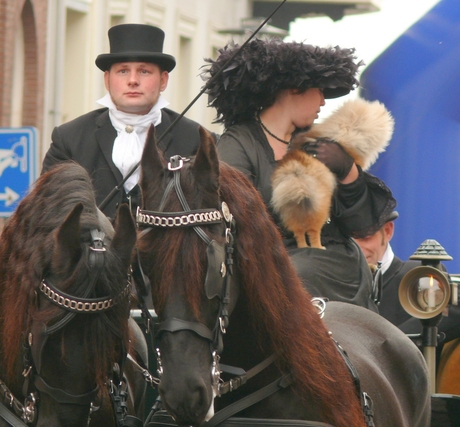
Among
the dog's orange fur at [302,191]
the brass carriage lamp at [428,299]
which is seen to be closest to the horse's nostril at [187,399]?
the dog's orange fur at [302,191]

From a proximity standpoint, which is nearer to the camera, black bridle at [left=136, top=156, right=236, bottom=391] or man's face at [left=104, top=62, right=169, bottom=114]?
black bridle at [left=136, top=156, right=236, bottom=391]

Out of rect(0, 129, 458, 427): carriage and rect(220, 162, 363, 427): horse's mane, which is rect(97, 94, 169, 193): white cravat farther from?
rect(220, 162, 363, 427): horse's mane

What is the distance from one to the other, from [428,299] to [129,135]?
1.68m

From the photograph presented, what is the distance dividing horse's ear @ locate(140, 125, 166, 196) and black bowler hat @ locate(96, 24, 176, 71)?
179 cm

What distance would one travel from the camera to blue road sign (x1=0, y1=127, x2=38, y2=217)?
7.85 meters

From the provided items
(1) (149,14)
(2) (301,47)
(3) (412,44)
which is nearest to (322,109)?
(2) (301,47)

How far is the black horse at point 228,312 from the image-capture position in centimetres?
385

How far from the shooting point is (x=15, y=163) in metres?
7.96

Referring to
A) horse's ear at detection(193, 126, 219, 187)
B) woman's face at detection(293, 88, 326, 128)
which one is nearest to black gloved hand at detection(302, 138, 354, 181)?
woman's face at detection(293, 88, 326, 128)

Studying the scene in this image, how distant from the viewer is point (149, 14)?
790 inches

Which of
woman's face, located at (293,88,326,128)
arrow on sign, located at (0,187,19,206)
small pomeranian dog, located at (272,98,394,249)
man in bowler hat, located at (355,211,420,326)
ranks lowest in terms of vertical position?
man in bowler hat, located at (355,211,420,326)

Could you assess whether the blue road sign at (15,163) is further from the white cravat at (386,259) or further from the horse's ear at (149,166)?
the horse's ear at (149,166)

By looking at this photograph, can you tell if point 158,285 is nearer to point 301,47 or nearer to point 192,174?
point 192,174

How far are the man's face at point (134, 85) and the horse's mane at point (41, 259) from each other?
1220mm
